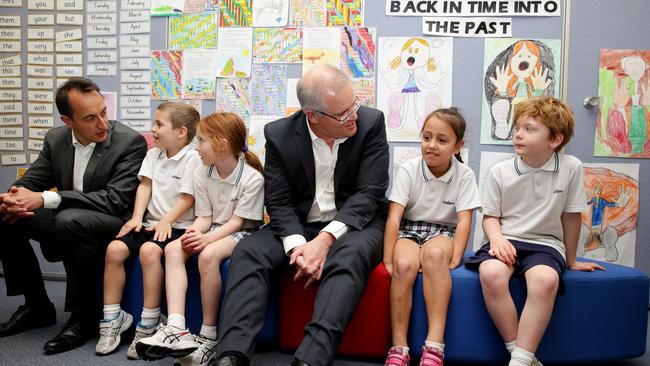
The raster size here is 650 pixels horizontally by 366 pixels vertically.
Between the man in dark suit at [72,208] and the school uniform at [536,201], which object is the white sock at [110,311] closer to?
the man in dark suit at [72,208]

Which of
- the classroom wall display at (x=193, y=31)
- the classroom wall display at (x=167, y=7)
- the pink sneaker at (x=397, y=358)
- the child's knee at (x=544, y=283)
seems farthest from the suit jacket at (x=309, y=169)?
the classroom wall display at (x=167, y=7)

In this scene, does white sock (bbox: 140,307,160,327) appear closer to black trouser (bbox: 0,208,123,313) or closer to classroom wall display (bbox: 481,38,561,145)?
black trouser (bbox: 0,208,123,313)

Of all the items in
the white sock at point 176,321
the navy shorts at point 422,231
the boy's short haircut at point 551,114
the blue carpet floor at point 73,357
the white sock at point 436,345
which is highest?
the boy's short haircut at point 551,114

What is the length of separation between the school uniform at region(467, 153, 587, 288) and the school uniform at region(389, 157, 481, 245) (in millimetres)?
111

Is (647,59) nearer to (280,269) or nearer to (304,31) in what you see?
(304,31)

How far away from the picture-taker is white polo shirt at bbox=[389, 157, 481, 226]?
6.24 feet

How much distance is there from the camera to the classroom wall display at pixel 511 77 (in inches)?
95.0

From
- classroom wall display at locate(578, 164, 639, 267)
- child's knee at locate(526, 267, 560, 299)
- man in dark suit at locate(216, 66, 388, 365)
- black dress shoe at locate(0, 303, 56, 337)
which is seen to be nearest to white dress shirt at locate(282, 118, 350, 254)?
man in dark suit at locate(216, 66, 388, 365)

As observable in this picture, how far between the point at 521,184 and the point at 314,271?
814mm

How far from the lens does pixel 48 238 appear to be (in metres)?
2.07

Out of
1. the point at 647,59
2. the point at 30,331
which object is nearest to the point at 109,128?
the point at 30,331

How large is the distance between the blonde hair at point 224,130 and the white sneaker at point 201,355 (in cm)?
73

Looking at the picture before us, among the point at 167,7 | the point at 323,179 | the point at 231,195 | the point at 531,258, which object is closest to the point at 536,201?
the point at 531,258

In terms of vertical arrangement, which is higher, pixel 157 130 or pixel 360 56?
pixel 360 56
